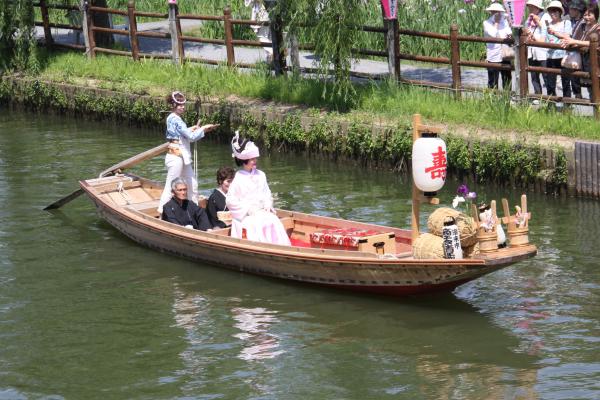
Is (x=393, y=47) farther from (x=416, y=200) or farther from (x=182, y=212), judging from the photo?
(x=416, y=200)

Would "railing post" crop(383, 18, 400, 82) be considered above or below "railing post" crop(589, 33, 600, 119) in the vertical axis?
above

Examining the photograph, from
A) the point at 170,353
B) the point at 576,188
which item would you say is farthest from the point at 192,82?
the point at 170,353

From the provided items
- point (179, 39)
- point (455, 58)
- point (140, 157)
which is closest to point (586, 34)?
point (455, 58)

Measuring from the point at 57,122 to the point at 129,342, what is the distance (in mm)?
13582

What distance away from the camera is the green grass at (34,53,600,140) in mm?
18031

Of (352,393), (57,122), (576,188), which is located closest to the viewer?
(352,393)

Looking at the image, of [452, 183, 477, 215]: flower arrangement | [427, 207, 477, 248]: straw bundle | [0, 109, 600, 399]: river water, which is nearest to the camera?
[0, 109, 600, 399]: river water

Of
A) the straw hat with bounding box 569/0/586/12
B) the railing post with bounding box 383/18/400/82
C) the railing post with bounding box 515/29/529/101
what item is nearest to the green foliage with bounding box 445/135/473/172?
the railing post with bounding box 515/29/529/101

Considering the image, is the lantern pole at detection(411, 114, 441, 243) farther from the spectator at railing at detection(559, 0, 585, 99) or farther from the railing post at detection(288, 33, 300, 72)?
the railing post at detection(288, 33, 300, 72)

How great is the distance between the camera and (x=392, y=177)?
61.8 feet

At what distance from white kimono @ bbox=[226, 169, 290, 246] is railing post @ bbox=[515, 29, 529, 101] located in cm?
617

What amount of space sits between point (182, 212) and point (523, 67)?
6.47 meters

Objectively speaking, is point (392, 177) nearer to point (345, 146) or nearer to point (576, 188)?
point (345, 146)

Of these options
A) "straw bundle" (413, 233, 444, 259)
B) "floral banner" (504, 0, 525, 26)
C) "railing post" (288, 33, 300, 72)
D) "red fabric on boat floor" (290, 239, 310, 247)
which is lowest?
"red fabric on boat floor" (290, 239, 310, 247)
